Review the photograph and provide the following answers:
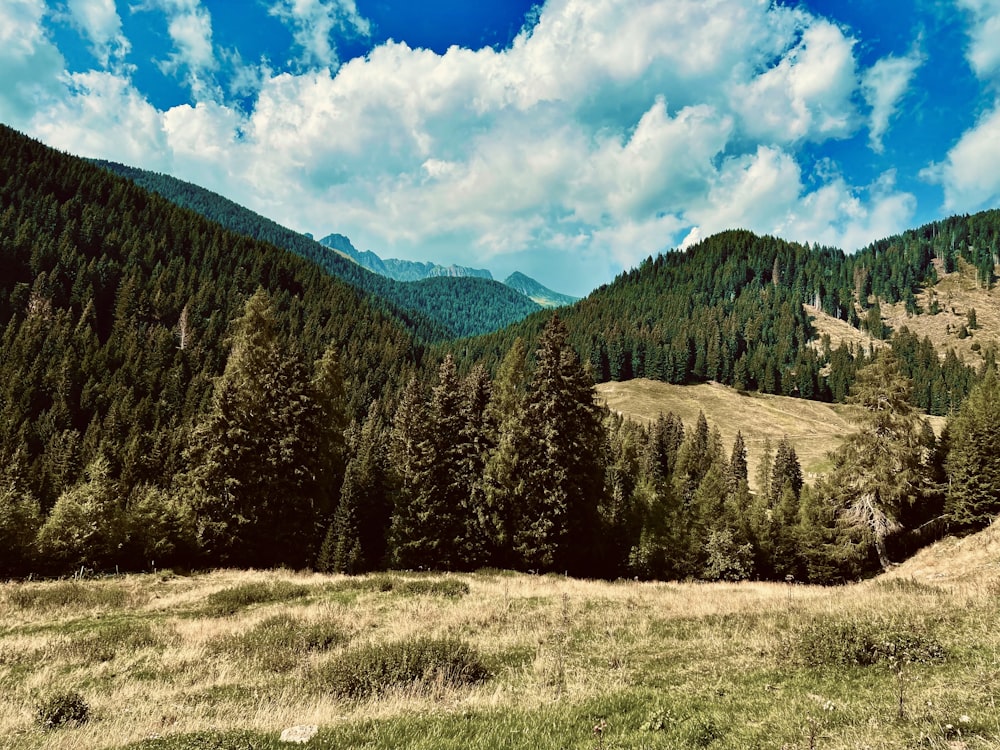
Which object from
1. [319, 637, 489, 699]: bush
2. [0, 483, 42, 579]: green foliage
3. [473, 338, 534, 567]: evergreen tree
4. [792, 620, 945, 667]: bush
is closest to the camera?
[792, 620, 945, 667]: bush

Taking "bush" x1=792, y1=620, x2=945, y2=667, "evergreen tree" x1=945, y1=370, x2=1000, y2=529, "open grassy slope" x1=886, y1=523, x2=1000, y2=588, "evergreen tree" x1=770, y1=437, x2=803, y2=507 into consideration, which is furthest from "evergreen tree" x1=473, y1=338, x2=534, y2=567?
"evergreen tree" x1=770, y1=437, x2=803, y2=507

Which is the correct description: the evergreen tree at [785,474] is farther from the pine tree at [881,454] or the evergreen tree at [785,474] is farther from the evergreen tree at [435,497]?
the evergreen tree at [435,497]

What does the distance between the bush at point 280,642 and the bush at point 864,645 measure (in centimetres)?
1145

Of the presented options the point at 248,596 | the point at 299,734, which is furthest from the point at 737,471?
the point at 299,734

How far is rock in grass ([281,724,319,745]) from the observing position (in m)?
7.10

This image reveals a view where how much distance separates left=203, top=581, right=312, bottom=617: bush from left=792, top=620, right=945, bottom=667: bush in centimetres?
1745

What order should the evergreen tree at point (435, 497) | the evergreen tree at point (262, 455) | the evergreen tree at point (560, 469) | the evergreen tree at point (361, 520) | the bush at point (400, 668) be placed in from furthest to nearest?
the evergreen tree at point (361, 520)
the evergreen tree at point (435, 497)
the evergreen tree at point (262, 455)
the evergreen tree at point (560, 469)
the bush at point (400, 668)

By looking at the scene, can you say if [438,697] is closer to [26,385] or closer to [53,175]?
[26,385]

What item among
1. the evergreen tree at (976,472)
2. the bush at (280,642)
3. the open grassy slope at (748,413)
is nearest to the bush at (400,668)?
the bush at (280,642)

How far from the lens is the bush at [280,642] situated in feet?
39.7

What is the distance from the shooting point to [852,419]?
112 ft

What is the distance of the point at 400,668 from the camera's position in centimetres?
1073

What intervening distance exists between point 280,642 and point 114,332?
149304mm

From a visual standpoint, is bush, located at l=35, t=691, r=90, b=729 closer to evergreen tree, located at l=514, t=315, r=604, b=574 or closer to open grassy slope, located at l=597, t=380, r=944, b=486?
evergreen tree, located at l=514, t=315, r=604, b=574
